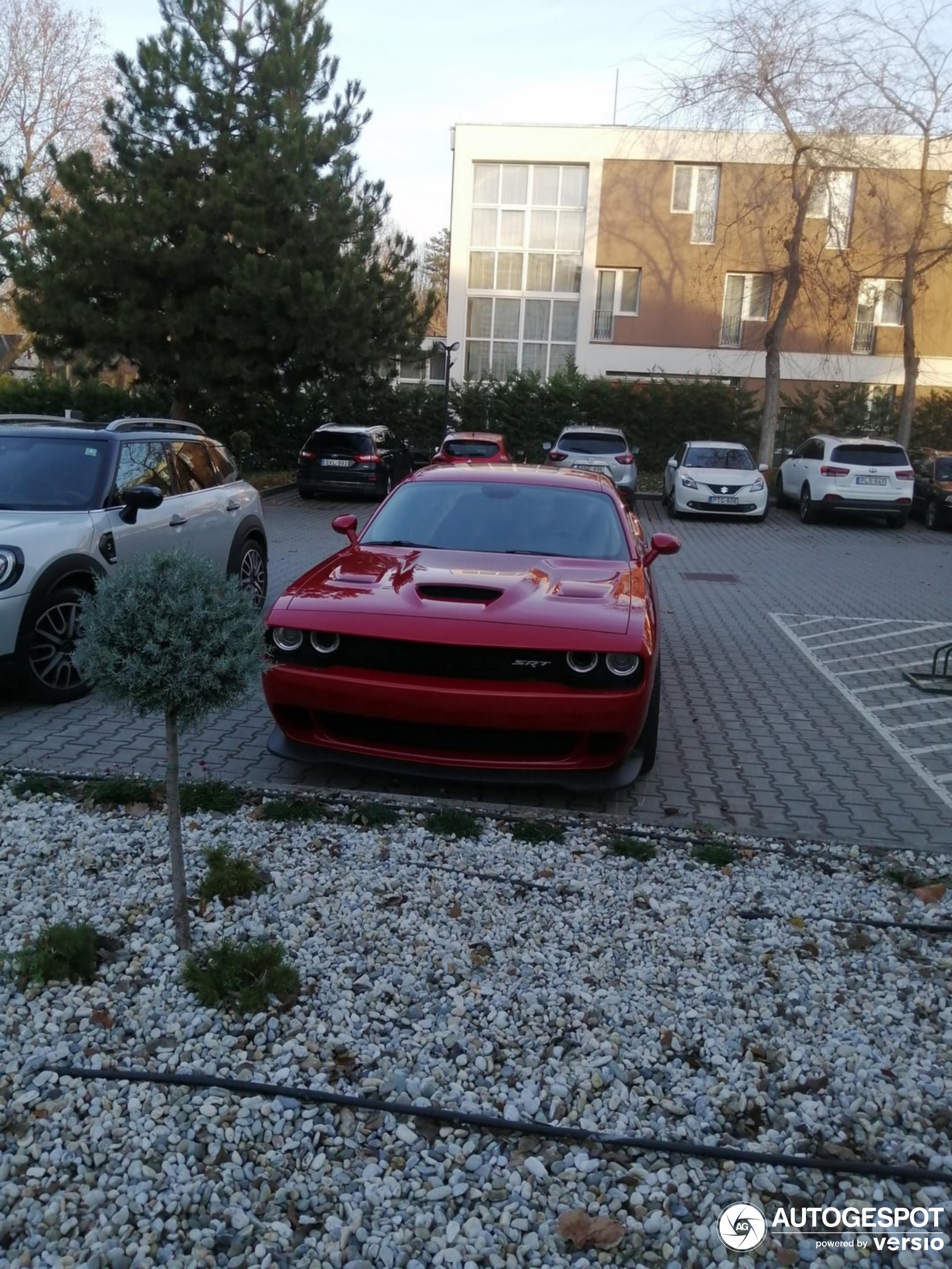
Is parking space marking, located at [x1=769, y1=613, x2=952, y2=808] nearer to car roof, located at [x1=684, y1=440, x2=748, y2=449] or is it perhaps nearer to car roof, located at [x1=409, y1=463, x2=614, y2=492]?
car roof, located at [x1=409, y1=463, x2=614, y2=492]

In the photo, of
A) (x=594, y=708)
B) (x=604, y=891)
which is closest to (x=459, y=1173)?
(x=604, y=891)

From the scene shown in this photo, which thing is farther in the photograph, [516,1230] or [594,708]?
[594,708]

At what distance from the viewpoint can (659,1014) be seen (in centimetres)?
333

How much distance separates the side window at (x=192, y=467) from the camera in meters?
8.16

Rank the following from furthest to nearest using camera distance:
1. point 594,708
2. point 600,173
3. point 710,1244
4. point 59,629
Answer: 1. point 600,173
2. point 59,629
3. point 594,708
4. point 710,1244

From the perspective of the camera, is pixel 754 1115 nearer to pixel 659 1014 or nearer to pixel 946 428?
pixel 659 1014

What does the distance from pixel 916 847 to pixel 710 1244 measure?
2.78 m

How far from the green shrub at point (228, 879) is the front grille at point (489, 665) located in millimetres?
1229

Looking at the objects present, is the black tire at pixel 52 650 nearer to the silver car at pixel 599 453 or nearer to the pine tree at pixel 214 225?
the pine tree at pixel 214 225

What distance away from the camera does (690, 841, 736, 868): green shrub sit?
4.48 metres

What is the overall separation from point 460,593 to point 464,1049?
253 cm

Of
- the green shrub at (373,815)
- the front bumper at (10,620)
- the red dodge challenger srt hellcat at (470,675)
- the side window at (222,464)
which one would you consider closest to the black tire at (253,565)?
the side window at (222,464)

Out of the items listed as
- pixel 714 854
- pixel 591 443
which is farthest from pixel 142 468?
pixel 591 443

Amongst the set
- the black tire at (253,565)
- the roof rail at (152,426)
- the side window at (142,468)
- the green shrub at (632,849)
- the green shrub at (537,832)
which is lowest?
the green shrub at (537,832)
